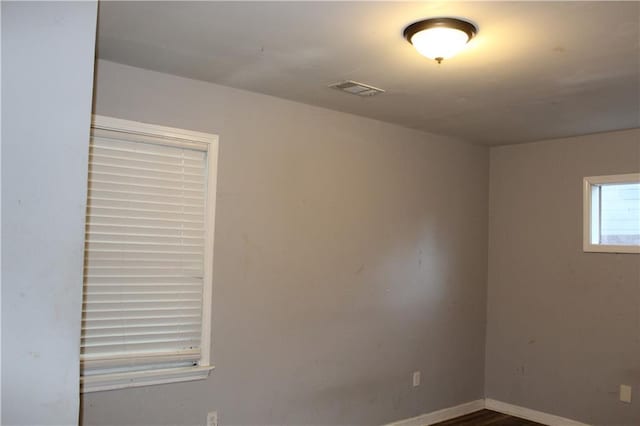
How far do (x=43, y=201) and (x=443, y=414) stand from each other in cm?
466

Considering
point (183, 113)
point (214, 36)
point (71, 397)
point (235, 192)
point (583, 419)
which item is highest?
point (214, 36)

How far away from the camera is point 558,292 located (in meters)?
5.12

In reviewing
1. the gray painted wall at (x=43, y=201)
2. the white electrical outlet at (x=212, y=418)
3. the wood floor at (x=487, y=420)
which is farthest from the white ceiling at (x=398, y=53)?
the wood floor at (x=487, y=420)

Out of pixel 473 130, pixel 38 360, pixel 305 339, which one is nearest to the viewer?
pixel 38 360

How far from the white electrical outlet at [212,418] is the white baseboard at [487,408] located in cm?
162

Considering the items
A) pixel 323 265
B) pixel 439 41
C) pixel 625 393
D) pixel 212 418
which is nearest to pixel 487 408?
pixel 625 393

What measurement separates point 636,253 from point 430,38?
10.2 feet

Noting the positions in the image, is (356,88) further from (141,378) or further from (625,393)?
(625,393)

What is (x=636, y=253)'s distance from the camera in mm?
4660

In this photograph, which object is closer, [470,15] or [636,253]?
[470,15]

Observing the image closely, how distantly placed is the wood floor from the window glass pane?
1.73m

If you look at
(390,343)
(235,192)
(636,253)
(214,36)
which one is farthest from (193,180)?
(636,253)

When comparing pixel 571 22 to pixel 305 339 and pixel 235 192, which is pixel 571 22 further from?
pixel 305 339

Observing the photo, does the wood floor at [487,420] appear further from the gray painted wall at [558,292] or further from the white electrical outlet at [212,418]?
the white electrical outlet at [212,418]
